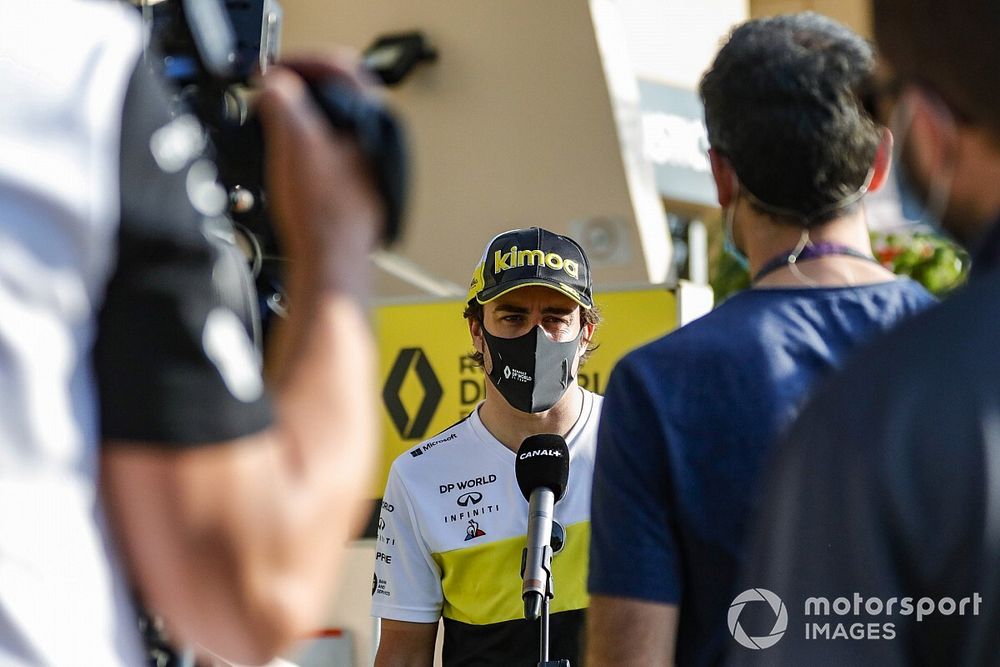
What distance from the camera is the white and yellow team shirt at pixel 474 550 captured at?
355 centimetres

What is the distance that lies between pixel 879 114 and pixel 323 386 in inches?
28.0

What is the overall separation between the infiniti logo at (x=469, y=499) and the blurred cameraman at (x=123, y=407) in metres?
2.54

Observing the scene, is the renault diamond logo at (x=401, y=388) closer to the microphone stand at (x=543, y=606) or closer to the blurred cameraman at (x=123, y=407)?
the microphone stand at (x=543, y=606)

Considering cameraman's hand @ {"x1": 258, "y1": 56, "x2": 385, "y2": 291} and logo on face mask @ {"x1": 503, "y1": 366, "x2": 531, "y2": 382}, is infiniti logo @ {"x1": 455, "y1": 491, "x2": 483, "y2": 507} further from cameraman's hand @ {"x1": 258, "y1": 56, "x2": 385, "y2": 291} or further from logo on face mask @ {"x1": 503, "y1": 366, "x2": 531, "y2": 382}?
cameraman's hand @ {"x1": 258, "y1": 56, "x2": 385, "y2": 291}

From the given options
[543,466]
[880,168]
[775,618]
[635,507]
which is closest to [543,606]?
[543,466]

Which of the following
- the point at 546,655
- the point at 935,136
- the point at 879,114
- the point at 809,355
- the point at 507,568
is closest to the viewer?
→ the point at 935,136

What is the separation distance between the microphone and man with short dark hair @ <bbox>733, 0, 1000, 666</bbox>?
1617mm

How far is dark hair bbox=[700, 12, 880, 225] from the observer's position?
6.86 feet

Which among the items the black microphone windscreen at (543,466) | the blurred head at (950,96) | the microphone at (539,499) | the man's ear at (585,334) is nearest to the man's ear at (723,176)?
the blurred head at (950,96)

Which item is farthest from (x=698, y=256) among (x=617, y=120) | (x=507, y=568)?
(x=507, y=568)

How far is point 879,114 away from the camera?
4.98 feet

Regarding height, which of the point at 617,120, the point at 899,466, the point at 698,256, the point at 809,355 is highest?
the point at 899,466

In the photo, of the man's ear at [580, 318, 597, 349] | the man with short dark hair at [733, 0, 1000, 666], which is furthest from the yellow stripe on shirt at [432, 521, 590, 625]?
the man with short dark hair at [733, 0, 1000, 666]

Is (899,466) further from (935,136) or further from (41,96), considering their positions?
(41,96)
